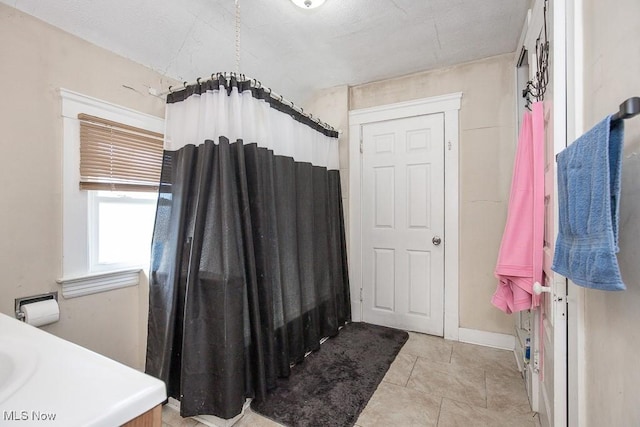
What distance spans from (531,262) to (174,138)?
2120 mm

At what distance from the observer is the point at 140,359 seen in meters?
1.94

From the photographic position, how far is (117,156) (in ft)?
5.85

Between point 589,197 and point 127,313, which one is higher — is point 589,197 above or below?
above

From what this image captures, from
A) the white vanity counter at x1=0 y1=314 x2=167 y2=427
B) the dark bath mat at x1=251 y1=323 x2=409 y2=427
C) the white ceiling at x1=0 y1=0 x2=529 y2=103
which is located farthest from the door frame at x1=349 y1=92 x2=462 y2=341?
the white vanity counter at x1=0 y1=314 x2=167 y2=427

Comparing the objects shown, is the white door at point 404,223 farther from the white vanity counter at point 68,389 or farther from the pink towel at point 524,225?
the white vanity counter at point 68,389

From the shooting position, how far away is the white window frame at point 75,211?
1.58 meters

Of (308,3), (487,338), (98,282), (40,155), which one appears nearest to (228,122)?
(308,3)

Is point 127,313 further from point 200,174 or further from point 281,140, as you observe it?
point 281,140

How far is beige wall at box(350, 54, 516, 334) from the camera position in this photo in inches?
91.6

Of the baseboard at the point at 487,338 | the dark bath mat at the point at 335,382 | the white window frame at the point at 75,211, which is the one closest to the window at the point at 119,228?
the white window frame at the point at 75,211

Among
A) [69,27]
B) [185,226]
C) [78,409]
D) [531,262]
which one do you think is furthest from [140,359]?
[531,262]

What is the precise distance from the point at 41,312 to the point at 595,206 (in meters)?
2.24

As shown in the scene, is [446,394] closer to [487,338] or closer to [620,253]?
[487,338]

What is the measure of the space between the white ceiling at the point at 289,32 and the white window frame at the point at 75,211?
0.39m
